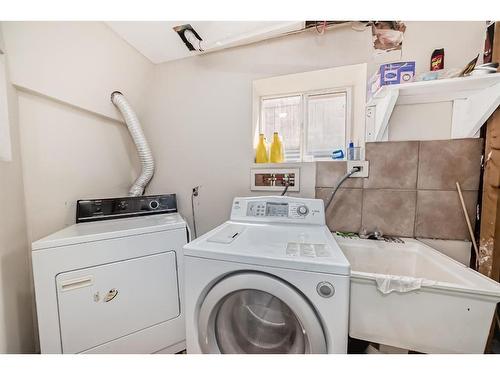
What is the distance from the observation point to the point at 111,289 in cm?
99

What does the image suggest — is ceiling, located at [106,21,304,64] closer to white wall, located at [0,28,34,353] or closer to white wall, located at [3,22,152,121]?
white wall, located at [3,22,152,121]

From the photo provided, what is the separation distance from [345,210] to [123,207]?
65.9 inches

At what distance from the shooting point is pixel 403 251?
3.59 ft

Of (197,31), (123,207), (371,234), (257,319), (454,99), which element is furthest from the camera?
(123,207)

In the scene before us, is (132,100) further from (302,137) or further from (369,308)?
(369,308)

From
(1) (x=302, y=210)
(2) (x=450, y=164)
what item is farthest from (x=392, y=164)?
(1) (x=302, y=210)

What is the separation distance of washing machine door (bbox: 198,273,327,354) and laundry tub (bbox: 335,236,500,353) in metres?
0.25

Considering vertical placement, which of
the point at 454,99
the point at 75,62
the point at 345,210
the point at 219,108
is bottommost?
the point at 345,210

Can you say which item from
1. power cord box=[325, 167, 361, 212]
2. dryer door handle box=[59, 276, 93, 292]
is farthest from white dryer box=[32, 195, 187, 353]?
power cord box=[325, 167, 361, 212]

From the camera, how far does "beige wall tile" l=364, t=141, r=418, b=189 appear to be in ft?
3.92

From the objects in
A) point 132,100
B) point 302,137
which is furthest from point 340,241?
point 132,100

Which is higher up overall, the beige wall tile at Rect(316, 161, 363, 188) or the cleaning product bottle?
the cleaning product bottle

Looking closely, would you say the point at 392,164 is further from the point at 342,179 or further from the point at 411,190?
the point at 342,179
